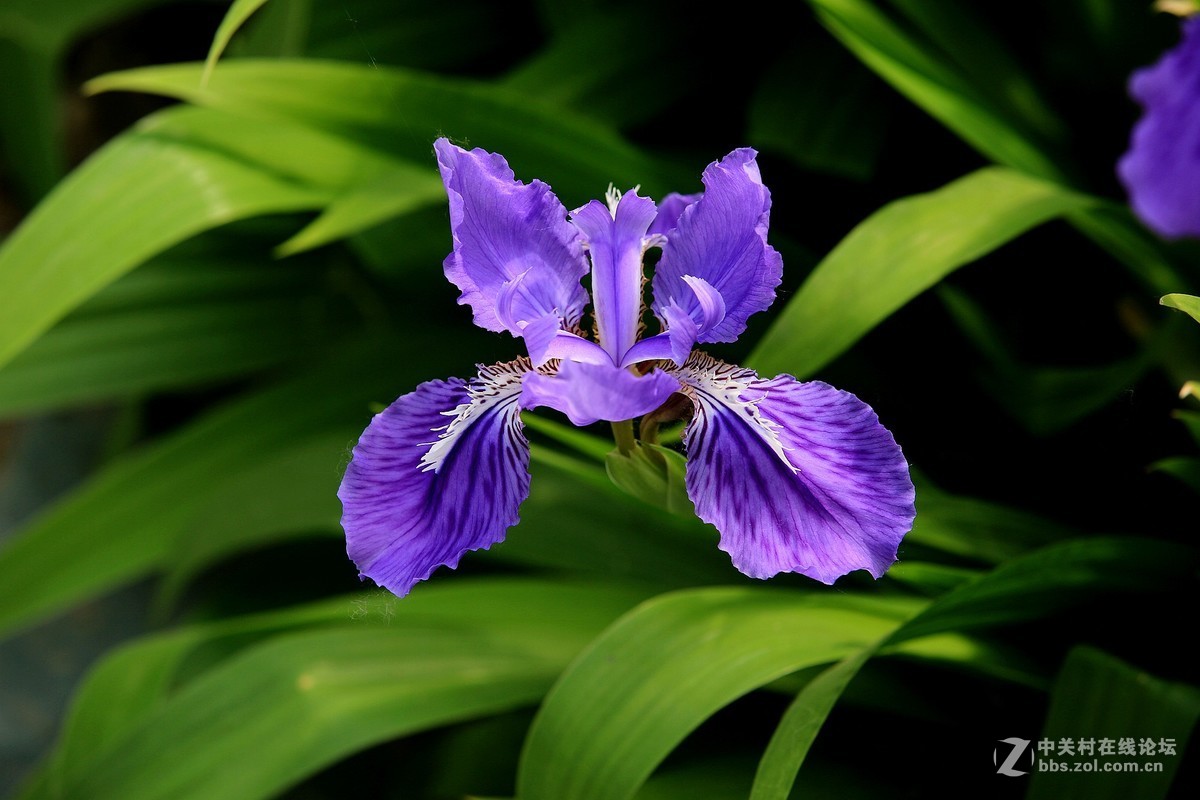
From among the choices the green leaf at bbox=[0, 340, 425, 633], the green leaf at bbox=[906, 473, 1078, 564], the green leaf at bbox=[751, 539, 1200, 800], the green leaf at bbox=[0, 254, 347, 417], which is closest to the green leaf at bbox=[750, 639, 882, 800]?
the green leaf at bbox=[751, 539, 1200, 800]

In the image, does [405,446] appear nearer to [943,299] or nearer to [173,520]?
[943,299]

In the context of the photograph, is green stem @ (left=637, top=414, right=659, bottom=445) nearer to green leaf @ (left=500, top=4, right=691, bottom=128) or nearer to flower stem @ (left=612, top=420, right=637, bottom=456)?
flower stem @ (left=612, top=420, right=637, bottom=456)

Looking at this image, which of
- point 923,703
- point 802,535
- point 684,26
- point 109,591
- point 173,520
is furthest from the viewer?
point 109,591

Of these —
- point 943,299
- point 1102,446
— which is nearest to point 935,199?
point 943,299

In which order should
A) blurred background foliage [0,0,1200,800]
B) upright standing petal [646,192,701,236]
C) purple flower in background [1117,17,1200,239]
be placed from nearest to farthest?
purple flower in background [1117,17,1200,239] → upright standing petal [646,192,701,236] → blurred background foliage [0,0,1200,800]

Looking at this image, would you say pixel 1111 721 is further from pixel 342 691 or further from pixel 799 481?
pixel 342 691

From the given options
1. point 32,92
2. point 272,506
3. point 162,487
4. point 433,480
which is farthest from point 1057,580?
point 32,92

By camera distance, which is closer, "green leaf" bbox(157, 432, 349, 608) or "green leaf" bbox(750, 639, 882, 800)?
"green leaf" bbox(750, 639, 882, 800)
